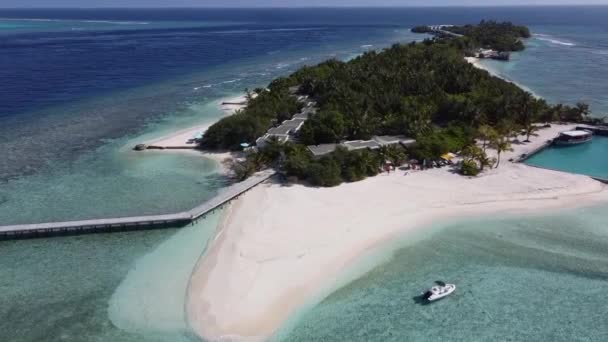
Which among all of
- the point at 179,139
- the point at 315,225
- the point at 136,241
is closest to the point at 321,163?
the point at 315,225

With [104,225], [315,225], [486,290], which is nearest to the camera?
[486,290]

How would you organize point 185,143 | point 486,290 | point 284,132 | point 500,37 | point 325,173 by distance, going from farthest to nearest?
point 500,37, point 185,143, point 284,132, point 325,173, point 486,290

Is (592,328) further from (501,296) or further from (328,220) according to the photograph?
(328,220)

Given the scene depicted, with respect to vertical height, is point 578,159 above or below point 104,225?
below

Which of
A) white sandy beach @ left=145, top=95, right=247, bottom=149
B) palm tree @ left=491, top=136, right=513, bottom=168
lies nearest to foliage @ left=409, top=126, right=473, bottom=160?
palm tree @ left=491, top=136, right=513, bottom=168

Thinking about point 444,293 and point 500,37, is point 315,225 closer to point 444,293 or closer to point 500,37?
point 444,293

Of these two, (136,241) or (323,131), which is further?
(323,131)

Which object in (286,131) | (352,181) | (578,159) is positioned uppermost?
(286,131)
